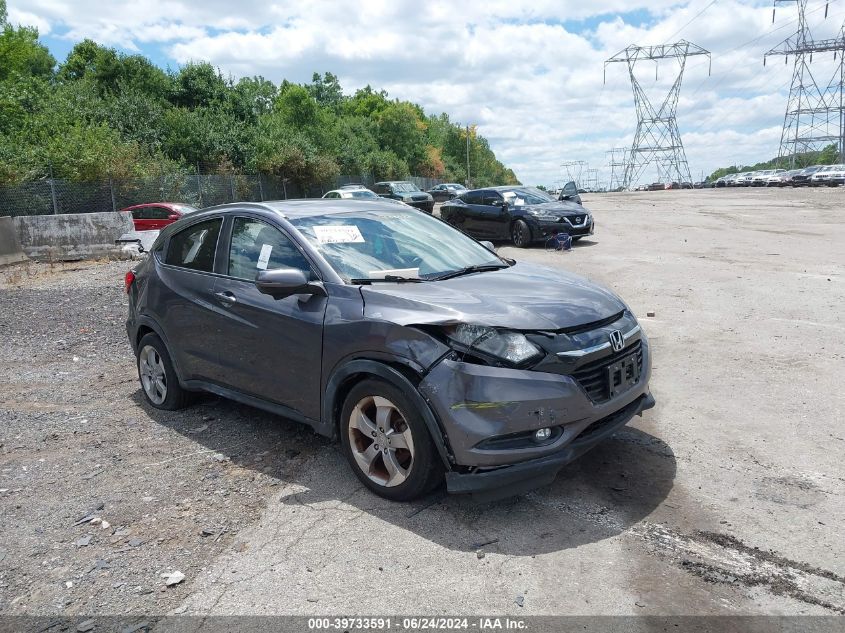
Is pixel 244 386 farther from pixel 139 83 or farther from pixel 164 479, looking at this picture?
pixel 139 83

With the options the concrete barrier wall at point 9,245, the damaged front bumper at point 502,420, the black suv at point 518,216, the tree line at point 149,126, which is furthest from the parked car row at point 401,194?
the damaged front bumper at point 502,420

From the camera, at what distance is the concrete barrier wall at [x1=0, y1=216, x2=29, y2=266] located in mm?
15977

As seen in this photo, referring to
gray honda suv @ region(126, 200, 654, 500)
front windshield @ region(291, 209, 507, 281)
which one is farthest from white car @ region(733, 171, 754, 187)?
gray honda suv @ region(126, 200, 654, 500)

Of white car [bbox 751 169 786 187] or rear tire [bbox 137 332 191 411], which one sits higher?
white car [bbox 751 169 786 187]

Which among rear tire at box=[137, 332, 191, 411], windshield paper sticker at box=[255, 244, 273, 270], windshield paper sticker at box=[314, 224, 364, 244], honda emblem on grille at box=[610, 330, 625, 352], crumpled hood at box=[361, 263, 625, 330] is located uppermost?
windshield paper sticker at box=[314, 224, 364, 244]

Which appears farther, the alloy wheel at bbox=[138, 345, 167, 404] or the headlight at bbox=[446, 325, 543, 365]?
the alloy wheel at bbox=[138, 345, 167, 404]

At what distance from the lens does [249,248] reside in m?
4.85

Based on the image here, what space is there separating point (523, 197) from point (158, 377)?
1268cm

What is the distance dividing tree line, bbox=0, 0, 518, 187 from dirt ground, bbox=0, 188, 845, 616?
19699mm

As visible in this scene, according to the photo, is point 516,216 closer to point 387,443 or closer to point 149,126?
point 387,443

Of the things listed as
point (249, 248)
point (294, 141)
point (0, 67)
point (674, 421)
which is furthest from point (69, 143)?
point (0, 67)

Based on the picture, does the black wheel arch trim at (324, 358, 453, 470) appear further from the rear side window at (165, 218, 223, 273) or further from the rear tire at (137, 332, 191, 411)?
the rear tire at (137, 332, 191, 411)

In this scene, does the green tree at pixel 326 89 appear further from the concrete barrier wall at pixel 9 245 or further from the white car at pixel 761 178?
the concrete barrier wall at pixel 9 245

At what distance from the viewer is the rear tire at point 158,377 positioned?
18.1 feet
